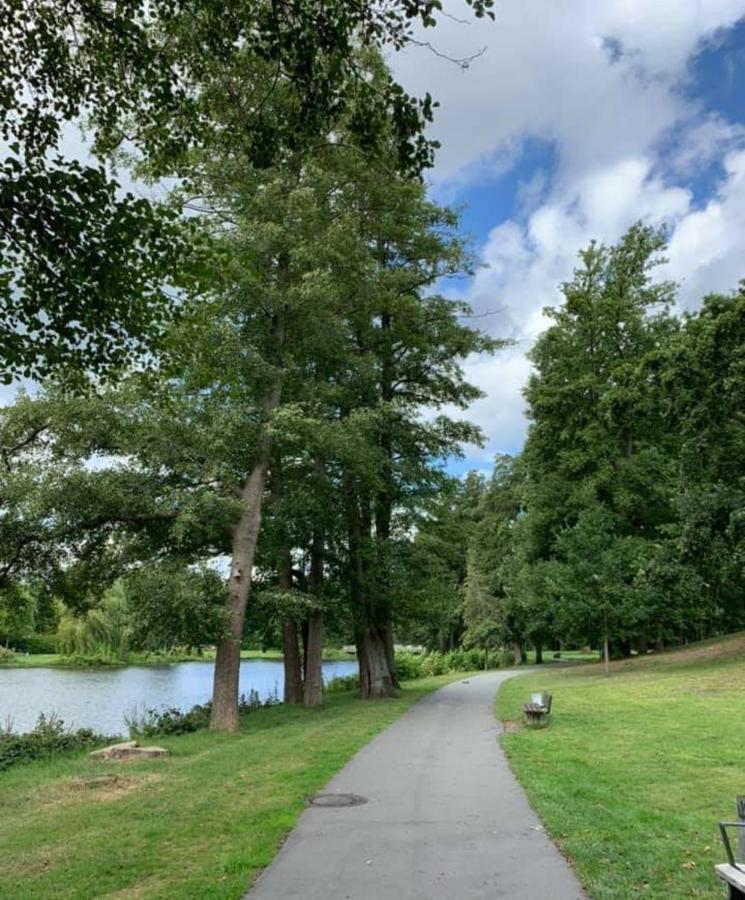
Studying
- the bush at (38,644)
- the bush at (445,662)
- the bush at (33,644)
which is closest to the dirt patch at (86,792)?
the bush at (445,662)

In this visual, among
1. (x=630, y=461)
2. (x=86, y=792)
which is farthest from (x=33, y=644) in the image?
(x=86, y=792)

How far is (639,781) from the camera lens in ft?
27.3

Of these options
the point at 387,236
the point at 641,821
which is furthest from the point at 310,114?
the point at 387,236

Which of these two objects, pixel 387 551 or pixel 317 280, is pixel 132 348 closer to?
pixel 317 280

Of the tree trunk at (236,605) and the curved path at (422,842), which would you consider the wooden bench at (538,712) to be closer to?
the curved path at (422,842)

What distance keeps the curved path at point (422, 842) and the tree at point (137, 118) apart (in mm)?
4723

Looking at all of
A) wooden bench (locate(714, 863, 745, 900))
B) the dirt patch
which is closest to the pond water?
the dirt patch

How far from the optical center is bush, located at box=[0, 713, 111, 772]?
12830 millimetres

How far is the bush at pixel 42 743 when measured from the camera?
12.8 meters

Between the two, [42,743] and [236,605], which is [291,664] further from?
[42,743]

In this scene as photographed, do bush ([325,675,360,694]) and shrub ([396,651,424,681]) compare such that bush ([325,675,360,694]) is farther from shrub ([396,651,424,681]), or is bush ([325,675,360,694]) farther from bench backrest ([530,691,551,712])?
bench backrest ([530,691,551,712])

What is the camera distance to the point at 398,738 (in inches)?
485

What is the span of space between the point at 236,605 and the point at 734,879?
12.8 metres

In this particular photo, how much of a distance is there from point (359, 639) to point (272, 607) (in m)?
5.92
